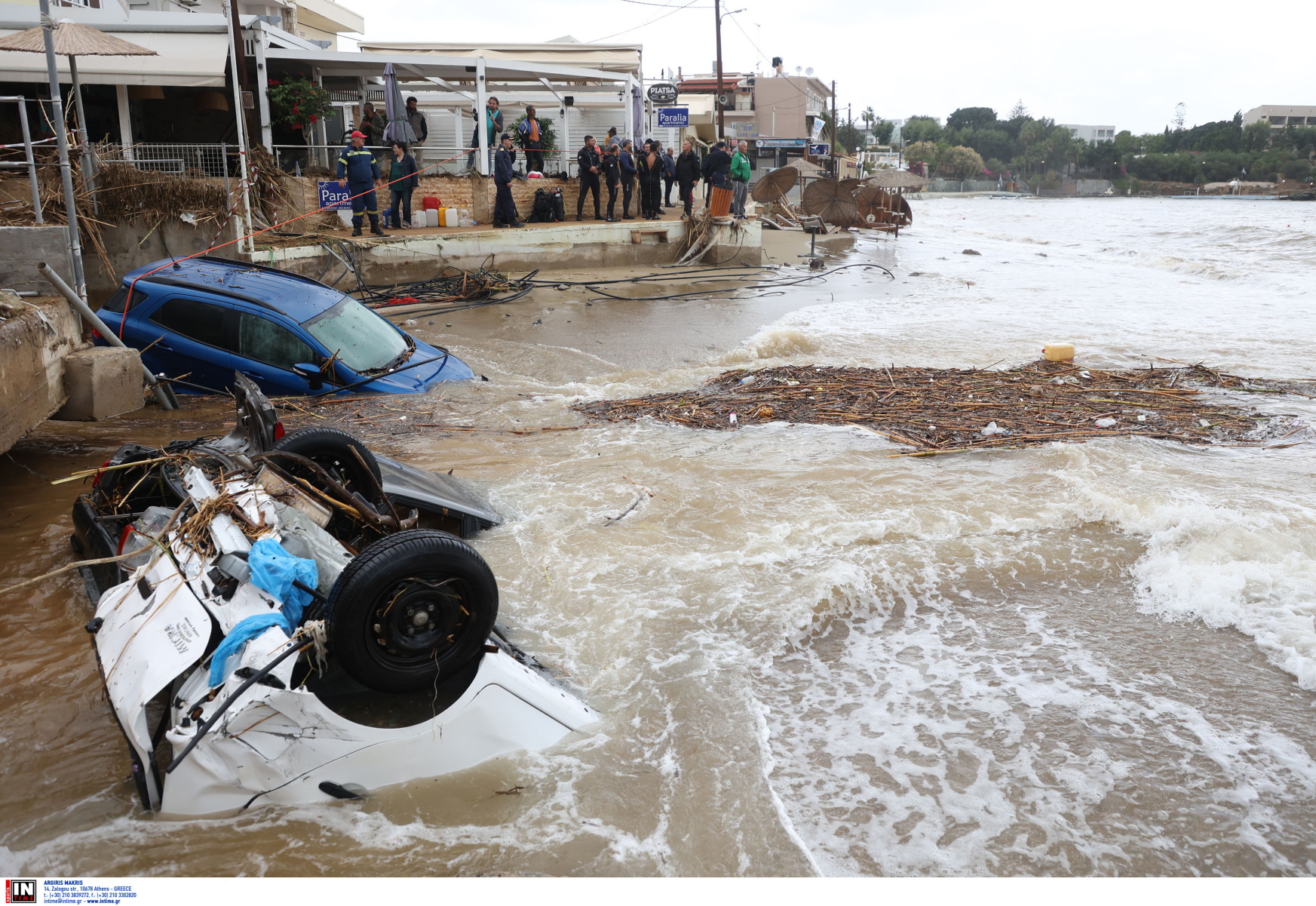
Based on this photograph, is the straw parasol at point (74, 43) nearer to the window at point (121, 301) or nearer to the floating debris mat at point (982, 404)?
the window at point (121, 301)

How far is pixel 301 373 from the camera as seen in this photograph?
8211 mm

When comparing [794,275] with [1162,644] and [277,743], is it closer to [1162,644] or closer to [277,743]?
[1162,644]

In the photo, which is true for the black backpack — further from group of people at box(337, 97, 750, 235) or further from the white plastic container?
the white plastic container

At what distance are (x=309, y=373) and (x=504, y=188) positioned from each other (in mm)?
11658

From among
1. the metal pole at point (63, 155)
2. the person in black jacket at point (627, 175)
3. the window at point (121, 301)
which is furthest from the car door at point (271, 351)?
the person in black jacket at point (627, 175)

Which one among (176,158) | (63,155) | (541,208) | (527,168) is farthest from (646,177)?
(63,155)

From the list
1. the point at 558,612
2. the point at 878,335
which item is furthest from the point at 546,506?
the point at 878,335

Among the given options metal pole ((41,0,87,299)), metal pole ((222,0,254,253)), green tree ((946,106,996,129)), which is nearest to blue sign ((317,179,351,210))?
metal pole ((222,0,254,253))

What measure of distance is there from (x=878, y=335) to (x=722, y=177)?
9245 millimetres

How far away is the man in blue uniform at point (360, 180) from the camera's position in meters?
16.5

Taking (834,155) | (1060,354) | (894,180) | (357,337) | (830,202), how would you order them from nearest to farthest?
1. (357,337)
2. (1060,354)
3. (894,180)
4. (830,202)
5. (834,155)

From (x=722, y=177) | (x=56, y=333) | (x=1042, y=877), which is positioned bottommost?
(x=1042, y=877)

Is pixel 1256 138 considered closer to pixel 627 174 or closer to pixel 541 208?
pixel 627 174

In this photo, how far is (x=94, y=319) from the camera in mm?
7371
